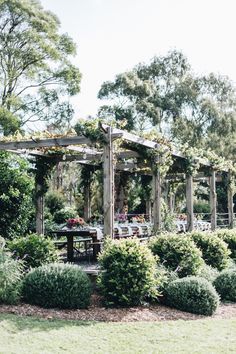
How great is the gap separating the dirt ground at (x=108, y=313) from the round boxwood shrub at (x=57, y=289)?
0.44ft

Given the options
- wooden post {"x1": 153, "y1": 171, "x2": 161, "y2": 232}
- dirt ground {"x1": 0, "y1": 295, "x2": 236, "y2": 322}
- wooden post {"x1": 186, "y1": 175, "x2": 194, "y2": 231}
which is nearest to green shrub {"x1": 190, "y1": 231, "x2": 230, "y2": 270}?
wooden post {"x1": 153, "y1": 171, "x2": 161, "y2": 232}

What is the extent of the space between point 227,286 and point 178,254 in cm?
106

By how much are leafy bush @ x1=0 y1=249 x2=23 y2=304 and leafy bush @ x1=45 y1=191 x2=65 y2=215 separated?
37.3ft

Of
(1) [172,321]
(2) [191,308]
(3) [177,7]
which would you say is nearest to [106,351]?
(1) [172,321]

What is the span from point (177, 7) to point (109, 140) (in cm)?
341

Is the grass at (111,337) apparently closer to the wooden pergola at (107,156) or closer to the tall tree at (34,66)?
the wooden pergola at (107,156)

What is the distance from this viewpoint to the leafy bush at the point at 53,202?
18500mm

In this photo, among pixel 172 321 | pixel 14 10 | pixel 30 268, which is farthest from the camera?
pixel 14 10

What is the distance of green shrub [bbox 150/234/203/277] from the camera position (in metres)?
8.73

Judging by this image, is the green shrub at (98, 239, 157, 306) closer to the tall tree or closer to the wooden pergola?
the wooden pergola

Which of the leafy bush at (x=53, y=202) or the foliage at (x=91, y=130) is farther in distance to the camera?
the leafy bush at (x=53, y=202)

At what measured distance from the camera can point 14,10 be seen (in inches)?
872

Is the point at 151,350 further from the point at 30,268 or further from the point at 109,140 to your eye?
the point at 109,140

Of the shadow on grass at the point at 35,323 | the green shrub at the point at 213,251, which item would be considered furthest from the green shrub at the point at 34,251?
the green shrub at the point at 213,251
